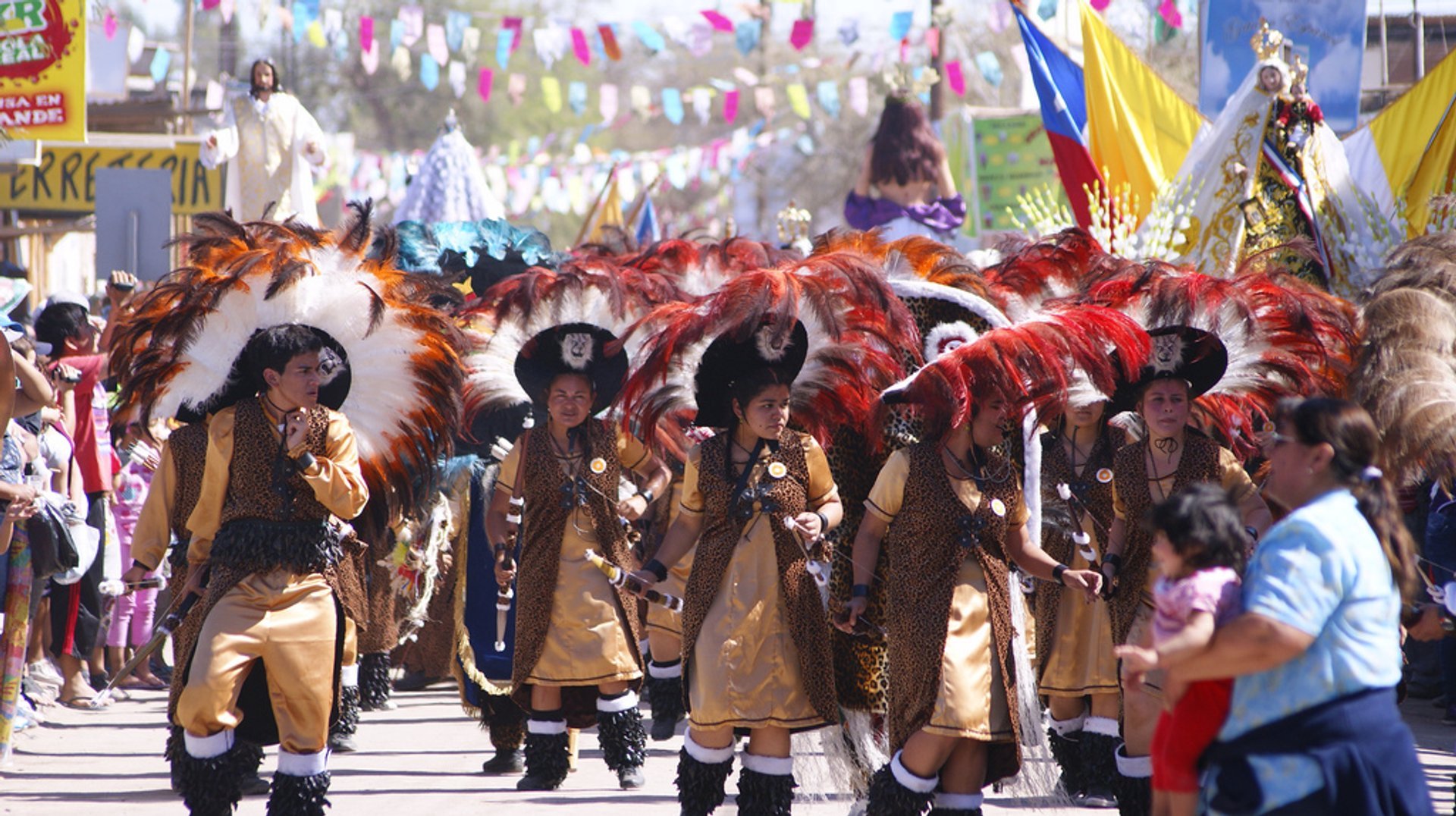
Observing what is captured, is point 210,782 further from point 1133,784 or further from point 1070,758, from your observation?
point 1070,758

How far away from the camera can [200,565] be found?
6.43 meters

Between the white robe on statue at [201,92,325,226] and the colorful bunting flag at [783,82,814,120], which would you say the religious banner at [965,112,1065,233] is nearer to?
the colorful bunting flag at [783,82,814,120]

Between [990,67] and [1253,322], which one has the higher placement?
[990,67]

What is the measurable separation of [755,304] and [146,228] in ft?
23.7

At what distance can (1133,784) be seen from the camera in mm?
6469

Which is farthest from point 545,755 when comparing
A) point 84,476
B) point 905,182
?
point 905,182

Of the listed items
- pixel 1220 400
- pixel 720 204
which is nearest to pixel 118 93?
pixel 1220 400

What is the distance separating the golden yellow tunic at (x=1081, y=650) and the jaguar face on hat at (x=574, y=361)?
2121mm

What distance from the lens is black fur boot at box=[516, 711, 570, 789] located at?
25.2ft

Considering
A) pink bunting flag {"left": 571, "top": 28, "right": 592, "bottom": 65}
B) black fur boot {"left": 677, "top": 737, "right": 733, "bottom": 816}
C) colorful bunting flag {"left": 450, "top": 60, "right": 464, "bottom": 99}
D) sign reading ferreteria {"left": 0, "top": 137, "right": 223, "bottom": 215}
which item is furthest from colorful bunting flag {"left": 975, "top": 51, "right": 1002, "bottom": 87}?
black fur boot {"left": 677, "top": 737, "right": 733, "bottom": 816}

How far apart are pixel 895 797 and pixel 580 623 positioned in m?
2.03

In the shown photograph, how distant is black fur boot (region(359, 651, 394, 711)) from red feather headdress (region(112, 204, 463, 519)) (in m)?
3.01

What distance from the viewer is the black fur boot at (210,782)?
6094 millimetres

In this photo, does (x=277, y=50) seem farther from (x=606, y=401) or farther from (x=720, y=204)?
(x=606, y=401)
